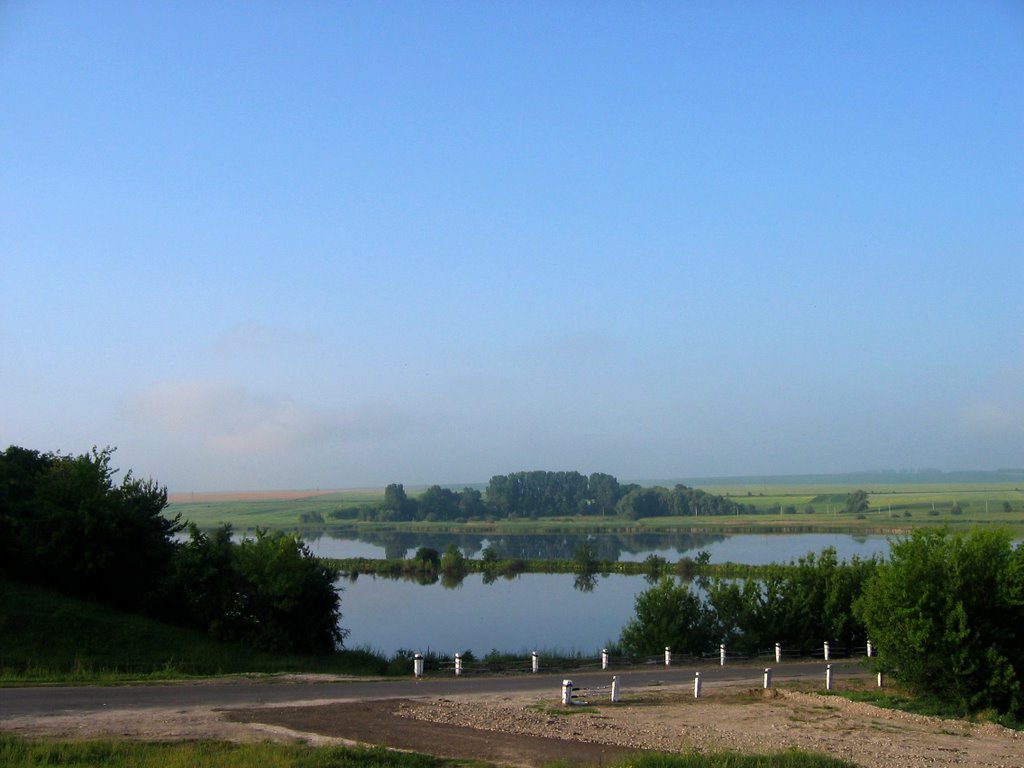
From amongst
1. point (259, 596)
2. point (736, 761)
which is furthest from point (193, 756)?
point (259, 596)

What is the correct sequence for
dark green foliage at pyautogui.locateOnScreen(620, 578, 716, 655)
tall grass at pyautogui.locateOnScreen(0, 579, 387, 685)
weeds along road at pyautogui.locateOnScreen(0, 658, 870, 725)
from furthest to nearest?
dark green foliage at pyautogui.locateOnScreen(620, 578, 716, 655), tall grass at pyautogui.locateOnScreen(0, 579, 387, 685), weeds along road at pyautogui.locateOnScreen(0, 658, 870, 725)

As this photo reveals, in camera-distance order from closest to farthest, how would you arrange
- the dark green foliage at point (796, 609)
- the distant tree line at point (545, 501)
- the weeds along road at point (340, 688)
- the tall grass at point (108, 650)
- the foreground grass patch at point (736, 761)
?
the foreground grass patch at point (736, 761), the weeds along road at point (340, 688), the tall grass at point (108, 650), the dark green foliage at point (796, 609), the distant tree line at point (545, 501)

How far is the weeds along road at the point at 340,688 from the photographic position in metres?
17.8

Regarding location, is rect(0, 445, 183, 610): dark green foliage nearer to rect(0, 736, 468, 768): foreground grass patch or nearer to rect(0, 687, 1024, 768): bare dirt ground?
rect(0, 687, 1024, 768): bare dirt ground

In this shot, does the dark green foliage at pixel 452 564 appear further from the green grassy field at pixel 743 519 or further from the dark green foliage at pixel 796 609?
the dark green foliage at pixel 796 609

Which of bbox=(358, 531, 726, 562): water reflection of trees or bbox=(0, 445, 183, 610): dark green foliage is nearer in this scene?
bbox=(0, 445, 183, 610): dark green foliage

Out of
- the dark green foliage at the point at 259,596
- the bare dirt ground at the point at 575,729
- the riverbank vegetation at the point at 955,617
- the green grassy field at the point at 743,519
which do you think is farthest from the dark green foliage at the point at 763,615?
the green grassy field at the point at 743,519

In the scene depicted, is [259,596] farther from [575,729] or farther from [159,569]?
[575,729]

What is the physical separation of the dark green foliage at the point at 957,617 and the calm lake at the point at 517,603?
5.22 ft

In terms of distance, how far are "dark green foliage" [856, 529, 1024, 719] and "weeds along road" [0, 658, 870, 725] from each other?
8.65ft

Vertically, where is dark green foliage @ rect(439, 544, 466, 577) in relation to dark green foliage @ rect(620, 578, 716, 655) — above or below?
below

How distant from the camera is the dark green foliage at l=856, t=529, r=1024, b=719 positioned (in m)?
20.9

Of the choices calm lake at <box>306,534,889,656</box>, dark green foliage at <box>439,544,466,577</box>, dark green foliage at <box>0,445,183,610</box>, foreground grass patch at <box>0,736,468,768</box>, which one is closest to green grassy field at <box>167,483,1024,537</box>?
calm lake at <box>306,534,889,656</box>

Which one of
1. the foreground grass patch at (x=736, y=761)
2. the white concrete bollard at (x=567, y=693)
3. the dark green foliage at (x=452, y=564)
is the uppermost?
the foreground grass patch at (x=736, y=761)
